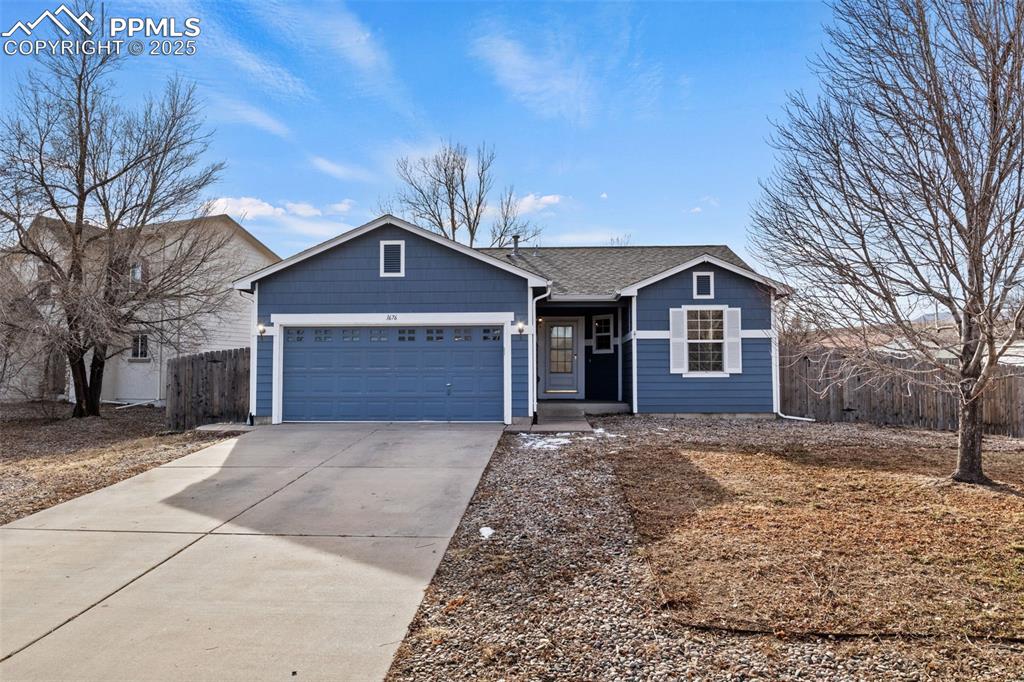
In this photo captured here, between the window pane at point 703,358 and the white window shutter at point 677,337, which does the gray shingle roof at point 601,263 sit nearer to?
the white window shutter at point 677,337

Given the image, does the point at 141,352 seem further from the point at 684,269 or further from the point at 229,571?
the point at 229,571

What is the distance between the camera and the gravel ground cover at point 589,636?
2592 mm

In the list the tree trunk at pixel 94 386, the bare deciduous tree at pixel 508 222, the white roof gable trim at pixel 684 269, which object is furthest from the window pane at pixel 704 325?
the bare deciduous tree at pixel 508 222

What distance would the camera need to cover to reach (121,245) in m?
12.4

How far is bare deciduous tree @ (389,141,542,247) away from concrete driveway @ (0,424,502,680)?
69.4ft

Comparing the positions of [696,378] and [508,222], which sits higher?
[508,222]

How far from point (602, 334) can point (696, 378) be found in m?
2.90

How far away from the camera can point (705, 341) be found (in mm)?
11977

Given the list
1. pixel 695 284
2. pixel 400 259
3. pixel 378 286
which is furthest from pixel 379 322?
pixel 695 284

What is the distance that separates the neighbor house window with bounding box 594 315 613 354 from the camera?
46.0ft

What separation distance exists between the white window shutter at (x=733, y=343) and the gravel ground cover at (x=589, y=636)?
8011 millimetres

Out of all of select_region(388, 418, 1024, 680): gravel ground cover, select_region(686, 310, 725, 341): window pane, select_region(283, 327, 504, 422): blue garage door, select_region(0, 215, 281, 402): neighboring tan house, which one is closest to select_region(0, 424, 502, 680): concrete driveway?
select_region(388, 418, 1024, 680): gravel ground cover

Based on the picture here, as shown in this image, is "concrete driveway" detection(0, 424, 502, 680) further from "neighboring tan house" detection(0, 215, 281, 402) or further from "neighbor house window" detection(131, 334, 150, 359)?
"neighbor house window" detection(131, 334, 150, 359)

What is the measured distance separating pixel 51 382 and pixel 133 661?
1822cm
